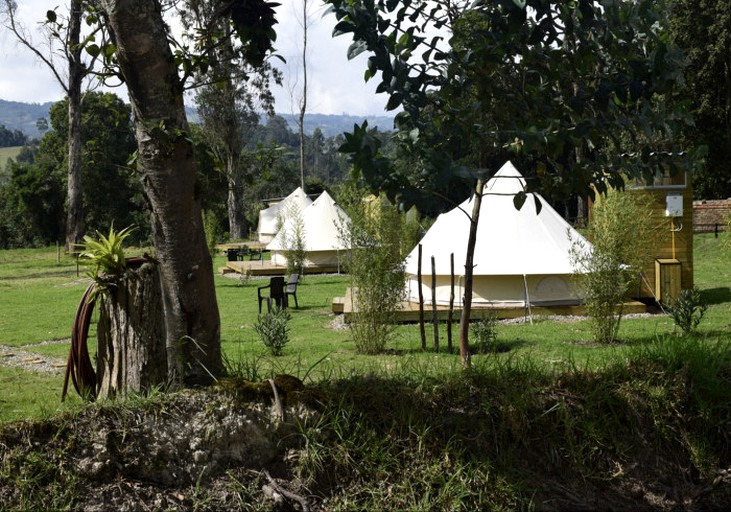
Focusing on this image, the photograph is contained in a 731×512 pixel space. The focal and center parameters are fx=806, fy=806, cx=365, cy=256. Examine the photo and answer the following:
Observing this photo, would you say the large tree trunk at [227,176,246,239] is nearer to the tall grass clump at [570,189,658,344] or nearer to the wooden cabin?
the wooden cabin

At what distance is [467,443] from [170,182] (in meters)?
2.22

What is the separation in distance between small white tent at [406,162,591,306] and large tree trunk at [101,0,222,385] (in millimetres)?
10942

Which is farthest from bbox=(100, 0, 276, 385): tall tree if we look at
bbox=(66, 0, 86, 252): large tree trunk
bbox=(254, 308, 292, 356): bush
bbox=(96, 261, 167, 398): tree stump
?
bbox=(66, 0, 86, 252): large tree trunk

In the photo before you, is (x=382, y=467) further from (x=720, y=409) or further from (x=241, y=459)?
(x=720, y=409)

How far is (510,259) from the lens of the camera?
15695 millimetres

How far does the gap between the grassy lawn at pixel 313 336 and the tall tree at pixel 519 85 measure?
1.11m

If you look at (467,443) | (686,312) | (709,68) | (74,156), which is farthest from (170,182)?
(709,68)

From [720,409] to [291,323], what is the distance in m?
11.1

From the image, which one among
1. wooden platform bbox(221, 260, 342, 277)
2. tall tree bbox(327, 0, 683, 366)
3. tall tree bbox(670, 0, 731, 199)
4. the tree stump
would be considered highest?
tall tree bbox(670, 0, 731, 199)

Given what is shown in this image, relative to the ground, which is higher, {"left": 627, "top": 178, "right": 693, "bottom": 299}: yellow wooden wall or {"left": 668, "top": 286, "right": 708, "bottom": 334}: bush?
{"left": 627, "top": 178, "right": 693, "bottom": 299}: yellow wooden wall

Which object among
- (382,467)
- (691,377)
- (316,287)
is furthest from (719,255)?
(382,467)

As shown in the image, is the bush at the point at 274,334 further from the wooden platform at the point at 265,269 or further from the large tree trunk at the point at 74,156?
the large tree trunk at the point at 74,156

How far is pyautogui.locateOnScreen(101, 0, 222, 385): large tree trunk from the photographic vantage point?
4.52 m

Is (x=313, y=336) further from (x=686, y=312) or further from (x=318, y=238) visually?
(x=318, y=238)
